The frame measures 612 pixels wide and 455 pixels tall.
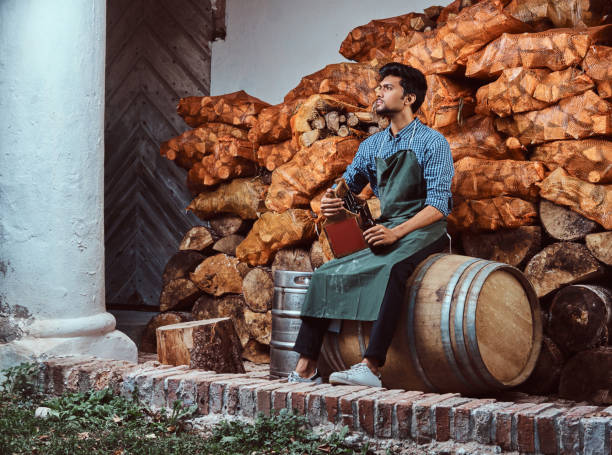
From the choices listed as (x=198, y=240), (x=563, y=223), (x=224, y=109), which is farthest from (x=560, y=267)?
(x=224, y=109)

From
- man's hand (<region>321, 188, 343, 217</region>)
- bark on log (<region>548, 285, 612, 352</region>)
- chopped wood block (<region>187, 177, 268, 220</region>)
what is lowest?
bark on log (<region>548, 285, 612, 352</region>)

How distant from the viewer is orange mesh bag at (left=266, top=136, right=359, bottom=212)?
4.71 meters

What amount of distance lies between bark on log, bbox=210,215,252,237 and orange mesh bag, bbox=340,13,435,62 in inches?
65.7

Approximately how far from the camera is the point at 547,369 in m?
3.81

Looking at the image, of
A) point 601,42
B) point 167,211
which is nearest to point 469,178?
point 601,42

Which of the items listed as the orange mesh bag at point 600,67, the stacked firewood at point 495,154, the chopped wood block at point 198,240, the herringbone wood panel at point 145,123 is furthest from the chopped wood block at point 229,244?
the orange mesh bag at point 600,67

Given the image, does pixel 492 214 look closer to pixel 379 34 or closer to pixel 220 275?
pixel 379 34

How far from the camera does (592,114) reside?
12.3ft

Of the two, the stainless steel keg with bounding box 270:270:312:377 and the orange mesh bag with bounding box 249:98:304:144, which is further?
the orange mesh bag with bounding box 249:98:304:144

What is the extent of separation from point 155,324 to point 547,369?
3.44m

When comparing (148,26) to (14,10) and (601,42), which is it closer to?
(14,10)

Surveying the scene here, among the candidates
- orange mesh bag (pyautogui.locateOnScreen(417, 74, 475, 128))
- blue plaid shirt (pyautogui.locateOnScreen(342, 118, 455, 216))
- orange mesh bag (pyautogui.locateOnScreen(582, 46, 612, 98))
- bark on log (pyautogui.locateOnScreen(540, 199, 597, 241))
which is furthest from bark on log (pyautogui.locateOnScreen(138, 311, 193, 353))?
orange mesh bag (pyautogui.locateOnScreen(582, 46, 612, 98))

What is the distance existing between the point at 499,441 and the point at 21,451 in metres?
1.86

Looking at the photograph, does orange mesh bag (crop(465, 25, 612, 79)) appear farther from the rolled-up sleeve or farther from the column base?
the column base
